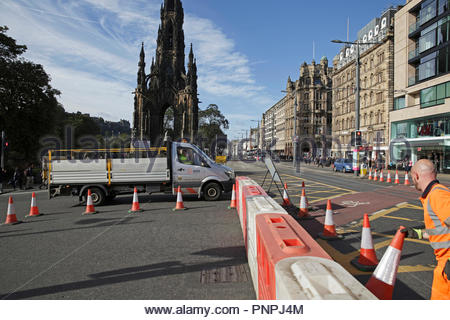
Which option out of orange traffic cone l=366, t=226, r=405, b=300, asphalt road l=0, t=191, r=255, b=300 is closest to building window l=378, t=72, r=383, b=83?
asphalt road l=0, t=191, r=255, b=300

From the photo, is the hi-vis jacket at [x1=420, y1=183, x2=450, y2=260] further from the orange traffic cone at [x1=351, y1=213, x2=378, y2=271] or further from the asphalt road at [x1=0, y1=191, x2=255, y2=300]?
the asphalt road at [x1=0, y1=191, x2=255, y2=300]

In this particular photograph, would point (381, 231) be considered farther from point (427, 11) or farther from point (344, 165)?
point (427, 11)

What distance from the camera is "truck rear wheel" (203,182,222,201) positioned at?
1130 centimetres

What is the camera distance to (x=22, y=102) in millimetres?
28078

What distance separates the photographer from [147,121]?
212ft

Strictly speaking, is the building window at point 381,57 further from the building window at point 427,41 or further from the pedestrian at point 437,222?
the pedestrian at point 437,222

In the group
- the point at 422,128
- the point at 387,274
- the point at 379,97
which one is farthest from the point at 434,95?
the point at 387,274

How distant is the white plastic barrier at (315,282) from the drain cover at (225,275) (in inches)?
76.7

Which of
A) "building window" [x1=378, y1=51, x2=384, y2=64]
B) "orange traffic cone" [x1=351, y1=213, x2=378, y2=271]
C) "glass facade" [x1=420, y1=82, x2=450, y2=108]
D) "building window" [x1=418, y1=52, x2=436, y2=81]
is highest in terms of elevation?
"building window" [x1=378, y1=51, x2=384, y2=64]

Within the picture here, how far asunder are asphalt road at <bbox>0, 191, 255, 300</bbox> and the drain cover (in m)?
0.01

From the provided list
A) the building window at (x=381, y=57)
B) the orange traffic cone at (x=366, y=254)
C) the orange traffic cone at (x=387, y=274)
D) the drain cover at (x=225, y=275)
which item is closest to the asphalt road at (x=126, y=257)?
the drain cover at (x=225, y=275)

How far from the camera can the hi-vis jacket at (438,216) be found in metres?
2.50
